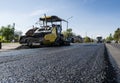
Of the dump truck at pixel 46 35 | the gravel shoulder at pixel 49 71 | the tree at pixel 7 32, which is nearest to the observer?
the gravel shoulder at pixel 49 71

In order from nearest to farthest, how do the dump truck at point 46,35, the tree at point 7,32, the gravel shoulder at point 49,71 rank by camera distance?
the gravel shoulder at point 49,71, the dump truck at point 46,35, the tree at point 7,32

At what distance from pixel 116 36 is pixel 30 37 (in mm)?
145029

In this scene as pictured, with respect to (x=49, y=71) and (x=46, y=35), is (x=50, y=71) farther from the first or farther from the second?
(x=46, y=35)

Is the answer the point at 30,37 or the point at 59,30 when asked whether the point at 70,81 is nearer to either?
the point at 30,37

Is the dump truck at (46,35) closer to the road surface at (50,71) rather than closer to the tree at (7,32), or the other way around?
the road surface at (50,71)

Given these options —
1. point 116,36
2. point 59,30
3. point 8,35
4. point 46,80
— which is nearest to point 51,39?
point 59,30

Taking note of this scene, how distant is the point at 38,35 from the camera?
29.4 meters

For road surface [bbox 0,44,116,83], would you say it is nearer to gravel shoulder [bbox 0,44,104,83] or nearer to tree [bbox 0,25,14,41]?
gravel shoulder [bbox 0,44,104,83]

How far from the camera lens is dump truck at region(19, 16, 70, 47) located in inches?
1109

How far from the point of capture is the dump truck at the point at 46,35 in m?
28.2

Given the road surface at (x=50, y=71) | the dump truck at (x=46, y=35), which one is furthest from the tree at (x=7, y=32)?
the road surface at (x=50, y=71)

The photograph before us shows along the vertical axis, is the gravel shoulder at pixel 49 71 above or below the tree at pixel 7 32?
below

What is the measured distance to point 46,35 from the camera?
29.2 m

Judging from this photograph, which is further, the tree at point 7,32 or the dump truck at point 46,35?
the tree at point 7,32
